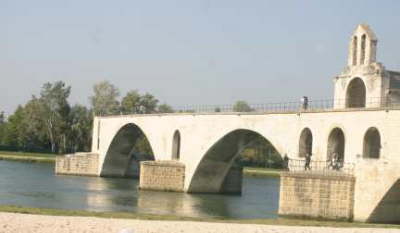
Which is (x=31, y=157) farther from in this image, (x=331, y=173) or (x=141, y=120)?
(x=331, y=173)

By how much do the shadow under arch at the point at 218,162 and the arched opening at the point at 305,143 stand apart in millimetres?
10463

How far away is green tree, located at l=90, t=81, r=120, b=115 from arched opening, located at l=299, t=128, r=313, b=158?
226 ft

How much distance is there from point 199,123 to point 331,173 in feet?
69.4

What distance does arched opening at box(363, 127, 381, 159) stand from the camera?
34.6 meters

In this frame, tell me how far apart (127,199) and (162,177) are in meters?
8.45

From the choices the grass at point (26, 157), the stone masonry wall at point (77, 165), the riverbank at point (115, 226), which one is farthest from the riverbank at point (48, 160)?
the riverbank at point (115, 226)

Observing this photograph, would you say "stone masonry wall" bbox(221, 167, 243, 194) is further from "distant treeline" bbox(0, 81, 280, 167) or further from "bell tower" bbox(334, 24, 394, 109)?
"distant treeline" bbox(0, 81, 280, 167)

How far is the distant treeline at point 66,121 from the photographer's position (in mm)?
102812

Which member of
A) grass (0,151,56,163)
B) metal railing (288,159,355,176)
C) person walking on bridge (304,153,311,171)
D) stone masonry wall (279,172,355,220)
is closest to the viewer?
stone masonry wall (279,172,355,220)


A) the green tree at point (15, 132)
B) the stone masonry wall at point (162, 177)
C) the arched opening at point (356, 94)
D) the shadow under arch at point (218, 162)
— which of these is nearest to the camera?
the arched opening at point (356, 94)

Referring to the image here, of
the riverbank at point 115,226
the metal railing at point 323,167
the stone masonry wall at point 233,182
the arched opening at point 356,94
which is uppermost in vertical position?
the arched opening at point 356,94

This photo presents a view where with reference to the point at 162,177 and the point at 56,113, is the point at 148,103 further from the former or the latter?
the point at 162,177

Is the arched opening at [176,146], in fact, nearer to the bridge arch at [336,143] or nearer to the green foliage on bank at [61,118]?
the bridge arch at [336,143]

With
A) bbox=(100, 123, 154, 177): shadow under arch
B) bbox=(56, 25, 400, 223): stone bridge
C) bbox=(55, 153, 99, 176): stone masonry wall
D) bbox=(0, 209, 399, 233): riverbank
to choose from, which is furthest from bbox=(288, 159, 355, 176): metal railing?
bbox=(55, 153, 99, 176): stone masonry wall
